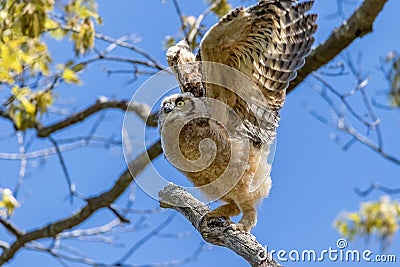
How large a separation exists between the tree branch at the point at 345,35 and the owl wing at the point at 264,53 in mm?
1617

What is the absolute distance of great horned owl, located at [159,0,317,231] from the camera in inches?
134

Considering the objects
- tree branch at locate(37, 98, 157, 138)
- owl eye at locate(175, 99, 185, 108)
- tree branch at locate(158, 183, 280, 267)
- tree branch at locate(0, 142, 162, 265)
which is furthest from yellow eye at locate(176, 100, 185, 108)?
tree branch at locate(37, 98, 157, 138)

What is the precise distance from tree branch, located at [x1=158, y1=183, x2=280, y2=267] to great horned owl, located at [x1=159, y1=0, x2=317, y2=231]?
84mm

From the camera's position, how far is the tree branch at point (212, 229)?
9.56 ft

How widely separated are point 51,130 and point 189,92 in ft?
9.24

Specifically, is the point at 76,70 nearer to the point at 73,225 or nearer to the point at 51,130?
Result: the point at 51,130

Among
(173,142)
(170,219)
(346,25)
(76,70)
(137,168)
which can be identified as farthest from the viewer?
(170,219)

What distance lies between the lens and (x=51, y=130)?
620 cm

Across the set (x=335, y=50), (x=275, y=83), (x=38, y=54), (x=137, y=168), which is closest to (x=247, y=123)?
(x=275, y=83)

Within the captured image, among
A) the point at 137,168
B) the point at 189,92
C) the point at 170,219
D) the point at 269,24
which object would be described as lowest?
the point at 170,219

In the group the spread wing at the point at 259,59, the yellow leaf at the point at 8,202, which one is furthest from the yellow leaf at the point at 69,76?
the spread wing at the point at 259,59

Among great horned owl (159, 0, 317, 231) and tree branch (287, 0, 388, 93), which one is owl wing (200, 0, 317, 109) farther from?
tree branch (287, 0, 388, 93)

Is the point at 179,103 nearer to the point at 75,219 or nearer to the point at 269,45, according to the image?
the point at 269,45

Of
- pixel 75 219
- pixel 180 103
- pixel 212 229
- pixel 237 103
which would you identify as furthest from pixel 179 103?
pixel 75 219
